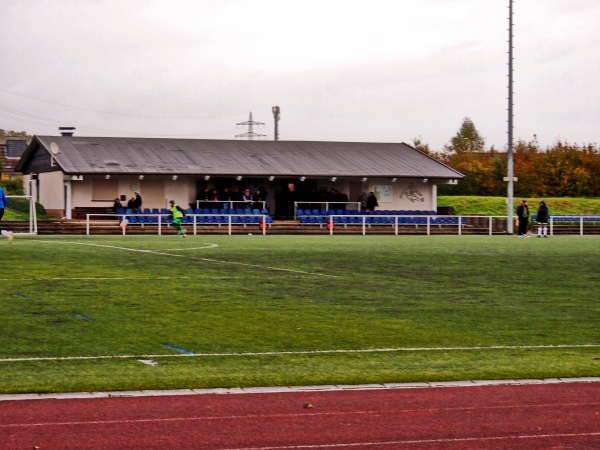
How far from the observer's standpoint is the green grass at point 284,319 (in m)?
11.3

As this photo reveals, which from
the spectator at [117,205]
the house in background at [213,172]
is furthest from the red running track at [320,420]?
the house in background at [213,172]

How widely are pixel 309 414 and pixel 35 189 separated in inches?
2272

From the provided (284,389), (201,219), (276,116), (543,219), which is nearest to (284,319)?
(284,389)

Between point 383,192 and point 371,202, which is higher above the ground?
point 383,192

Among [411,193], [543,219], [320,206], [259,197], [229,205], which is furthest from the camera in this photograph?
[411,193]

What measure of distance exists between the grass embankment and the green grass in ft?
150

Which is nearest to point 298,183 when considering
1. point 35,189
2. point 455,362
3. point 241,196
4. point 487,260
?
point 241,196

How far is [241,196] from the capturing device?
59031 millimetres

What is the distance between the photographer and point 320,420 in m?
8.74

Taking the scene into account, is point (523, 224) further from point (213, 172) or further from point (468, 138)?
point (468, 138)

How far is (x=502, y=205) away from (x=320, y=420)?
2677 inches

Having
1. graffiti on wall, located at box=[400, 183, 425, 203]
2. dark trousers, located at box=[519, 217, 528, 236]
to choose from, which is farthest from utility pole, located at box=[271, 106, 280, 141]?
dark trousers, located at box=[519, 217, 528, 236]

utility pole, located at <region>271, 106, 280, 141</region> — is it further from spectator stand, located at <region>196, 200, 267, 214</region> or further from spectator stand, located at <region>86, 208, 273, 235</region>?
spectator stand, located at <region>86, 208, 273, 235</region>

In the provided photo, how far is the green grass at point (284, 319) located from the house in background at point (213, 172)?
29.3 metres
